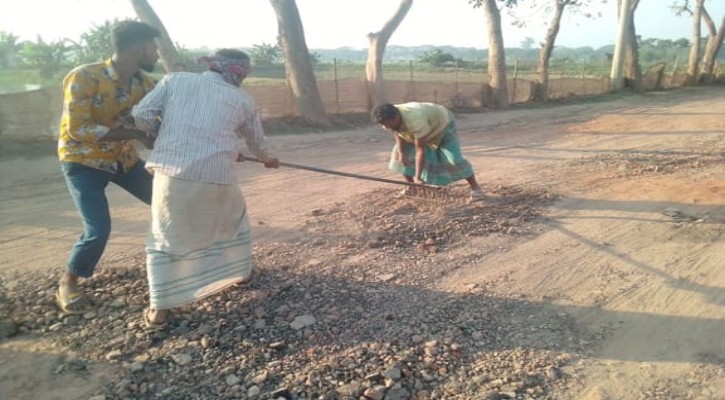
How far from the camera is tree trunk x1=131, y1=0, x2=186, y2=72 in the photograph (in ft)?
34.1

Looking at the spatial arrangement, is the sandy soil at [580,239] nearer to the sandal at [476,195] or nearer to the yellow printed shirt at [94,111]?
the sandal at [476,195]

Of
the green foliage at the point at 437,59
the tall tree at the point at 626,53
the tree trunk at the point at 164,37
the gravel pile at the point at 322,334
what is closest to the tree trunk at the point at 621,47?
the tall tree at the point at 626,53

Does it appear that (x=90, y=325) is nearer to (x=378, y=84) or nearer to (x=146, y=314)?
(x=146, y=314)

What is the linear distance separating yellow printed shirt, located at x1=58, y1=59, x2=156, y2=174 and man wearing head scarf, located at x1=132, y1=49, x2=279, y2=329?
389 millimetres

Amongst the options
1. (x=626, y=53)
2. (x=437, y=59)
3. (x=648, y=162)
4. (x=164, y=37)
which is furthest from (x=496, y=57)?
(x=437, y=59)

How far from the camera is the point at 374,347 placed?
9.77 ft

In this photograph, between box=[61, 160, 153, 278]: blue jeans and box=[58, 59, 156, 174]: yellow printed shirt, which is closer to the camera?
box=[58, 59, 156, 174]: yellow printed shirt

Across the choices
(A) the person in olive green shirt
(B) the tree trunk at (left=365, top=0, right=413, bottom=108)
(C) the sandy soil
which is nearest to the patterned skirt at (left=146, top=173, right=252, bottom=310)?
(C) the sandy soil

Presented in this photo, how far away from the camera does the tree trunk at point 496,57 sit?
48.3 feet

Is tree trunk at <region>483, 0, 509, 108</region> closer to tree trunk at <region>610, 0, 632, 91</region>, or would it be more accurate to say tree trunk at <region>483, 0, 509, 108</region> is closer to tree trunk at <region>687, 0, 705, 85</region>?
tree trunk at <region>610, 0, 632, 91</region>

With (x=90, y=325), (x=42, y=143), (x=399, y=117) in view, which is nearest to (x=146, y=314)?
(x=90, y=325)

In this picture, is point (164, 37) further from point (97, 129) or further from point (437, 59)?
point (437, 59)

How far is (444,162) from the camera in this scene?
18.1ft

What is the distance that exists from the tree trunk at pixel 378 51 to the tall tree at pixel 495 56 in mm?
3336
